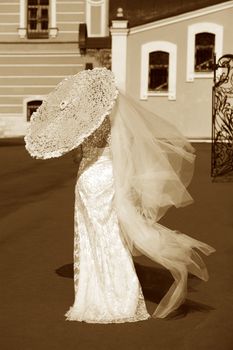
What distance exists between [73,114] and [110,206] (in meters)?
0.73

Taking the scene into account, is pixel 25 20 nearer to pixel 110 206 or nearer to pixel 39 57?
pixel 39 57

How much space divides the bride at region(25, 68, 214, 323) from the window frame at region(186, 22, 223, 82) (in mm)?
20317

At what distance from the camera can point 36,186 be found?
15.1 m

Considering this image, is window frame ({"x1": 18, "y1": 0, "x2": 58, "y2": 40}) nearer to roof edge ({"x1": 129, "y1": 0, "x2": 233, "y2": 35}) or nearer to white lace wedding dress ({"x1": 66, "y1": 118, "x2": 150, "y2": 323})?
roof edge ({"x1": 129, "y1": 0, "x2": 233, "y2": 35})

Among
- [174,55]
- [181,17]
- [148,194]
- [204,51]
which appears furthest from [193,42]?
[148,194]

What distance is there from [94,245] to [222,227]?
15.1 feet

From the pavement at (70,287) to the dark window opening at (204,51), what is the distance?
13.4 meters

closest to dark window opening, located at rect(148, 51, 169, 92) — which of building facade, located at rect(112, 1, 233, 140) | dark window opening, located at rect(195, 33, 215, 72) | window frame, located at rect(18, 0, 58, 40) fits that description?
building facade, located at rect(112, 1, 233, 140)

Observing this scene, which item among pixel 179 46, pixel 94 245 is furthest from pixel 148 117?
pixel 179 46

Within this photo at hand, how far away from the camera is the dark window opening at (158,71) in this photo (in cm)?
2639

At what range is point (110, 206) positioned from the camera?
5773 millimetres

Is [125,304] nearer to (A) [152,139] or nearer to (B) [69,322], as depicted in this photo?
(B) [69,322]

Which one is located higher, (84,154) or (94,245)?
(84,154)

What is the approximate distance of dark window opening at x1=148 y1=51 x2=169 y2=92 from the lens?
26391mm
